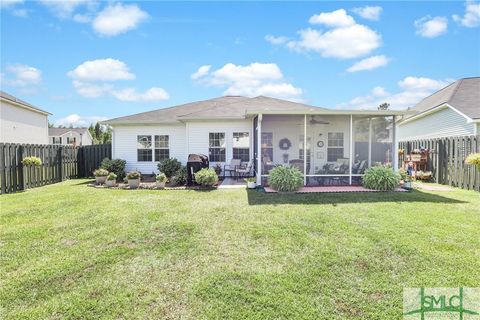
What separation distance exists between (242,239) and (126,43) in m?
13.3

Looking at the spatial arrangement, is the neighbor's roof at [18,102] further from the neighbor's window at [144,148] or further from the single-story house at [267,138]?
the neighbor's window at [144,148]

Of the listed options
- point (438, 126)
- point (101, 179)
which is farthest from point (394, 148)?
point (101, 179)

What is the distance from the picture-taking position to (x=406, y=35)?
44.7 feet

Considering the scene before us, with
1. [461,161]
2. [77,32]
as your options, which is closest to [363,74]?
[461,161]

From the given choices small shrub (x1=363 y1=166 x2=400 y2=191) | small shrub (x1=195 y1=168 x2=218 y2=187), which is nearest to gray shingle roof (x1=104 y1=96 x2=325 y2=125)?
small shrub (x1=195 y1=168 x2=218 y2=187)

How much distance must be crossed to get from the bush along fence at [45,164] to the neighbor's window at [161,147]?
337 centimetres

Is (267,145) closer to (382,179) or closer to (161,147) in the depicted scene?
(382,179)

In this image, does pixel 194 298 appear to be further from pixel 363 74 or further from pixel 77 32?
pixel 363 74

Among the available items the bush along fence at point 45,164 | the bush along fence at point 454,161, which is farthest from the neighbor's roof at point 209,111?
the bush along fence at point 454,161

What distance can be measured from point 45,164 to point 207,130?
23.9ft

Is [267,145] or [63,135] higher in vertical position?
[63,135]

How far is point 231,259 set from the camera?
4164 millimetres

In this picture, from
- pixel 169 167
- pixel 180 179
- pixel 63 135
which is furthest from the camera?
pixel 63 135

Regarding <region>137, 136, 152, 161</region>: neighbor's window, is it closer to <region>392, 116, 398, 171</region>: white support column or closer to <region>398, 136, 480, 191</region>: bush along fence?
<region>392, 116, 398, 171</region>: white support column
